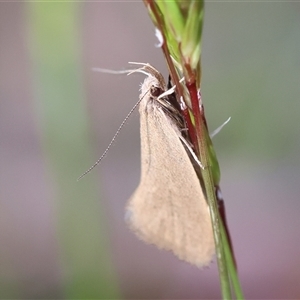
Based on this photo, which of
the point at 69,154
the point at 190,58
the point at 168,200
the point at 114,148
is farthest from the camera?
the point at 114,148

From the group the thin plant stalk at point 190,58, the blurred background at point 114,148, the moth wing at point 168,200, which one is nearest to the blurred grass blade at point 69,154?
the blurred background at point 114,148

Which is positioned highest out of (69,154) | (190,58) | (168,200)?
(69,154)

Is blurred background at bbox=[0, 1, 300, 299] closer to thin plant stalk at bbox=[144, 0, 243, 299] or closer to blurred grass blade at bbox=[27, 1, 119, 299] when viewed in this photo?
blurred grass blade at bbox=[27, 1, 119, 299]

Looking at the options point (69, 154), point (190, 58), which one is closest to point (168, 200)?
point (190, 58)

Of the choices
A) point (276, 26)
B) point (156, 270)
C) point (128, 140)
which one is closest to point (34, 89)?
point (128, 140)

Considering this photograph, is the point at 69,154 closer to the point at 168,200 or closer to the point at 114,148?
the point at 114,148

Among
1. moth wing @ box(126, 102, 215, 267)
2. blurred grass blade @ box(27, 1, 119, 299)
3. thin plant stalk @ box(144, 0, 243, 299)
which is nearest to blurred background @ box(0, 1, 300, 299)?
blurred grass blade @ box(27, 1, 119, 299)

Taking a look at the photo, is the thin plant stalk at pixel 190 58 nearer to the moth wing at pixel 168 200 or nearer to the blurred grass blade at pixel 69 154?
the moth wing at pixel 168 200

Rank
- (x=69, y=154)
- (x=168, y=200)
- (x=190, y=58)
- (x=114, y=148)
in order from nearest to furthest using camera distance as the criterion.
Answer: (x=190, y=58), (x=168, y=200), (x=69, y=154), (x=114, y=148)
